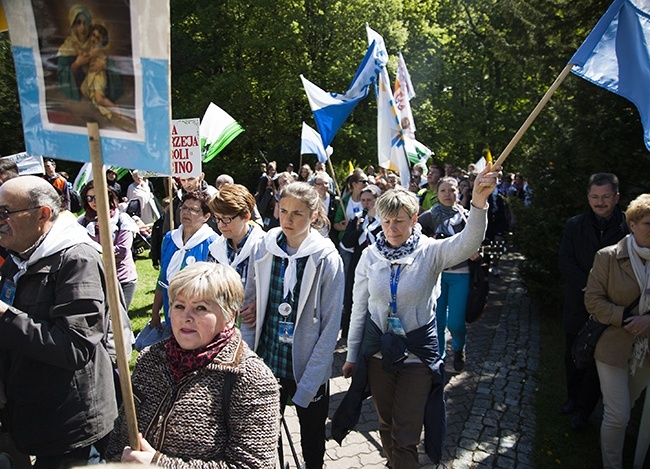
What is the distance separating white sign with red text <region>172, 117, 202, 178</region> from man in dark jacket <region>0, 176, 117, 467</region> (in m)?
3.78

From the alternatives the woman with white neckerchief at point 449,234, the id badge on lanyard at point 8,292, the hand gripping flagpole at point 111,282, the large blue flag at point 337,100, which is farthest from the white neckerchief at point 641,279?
the large blue flag at point 337,100

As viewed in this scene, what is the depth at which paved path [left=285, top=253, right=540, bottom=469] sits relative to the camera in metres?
4.13

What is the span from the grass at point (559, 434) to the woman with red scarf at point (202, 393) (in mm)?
3046

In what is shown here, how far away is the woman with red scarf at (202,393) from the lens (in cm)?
197

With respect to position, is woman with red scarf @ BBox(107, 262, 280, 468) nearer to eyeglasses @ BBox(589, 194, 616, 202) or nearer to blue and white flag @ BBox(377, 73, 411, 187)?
eyeglasses @ BBox(589, 194, 616, 202)

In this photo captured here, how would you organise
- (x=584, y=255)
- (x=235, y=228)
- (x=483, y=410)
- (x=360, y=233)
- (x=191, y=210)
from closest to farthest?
(x=235, y=228) < (x=191, y=210) < (x=584, y=255) < (x=483, y=410) < (x=360, y=233)

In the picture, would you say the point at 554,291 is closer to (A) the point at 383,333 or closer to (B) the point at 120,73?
(A) the point at 383,333

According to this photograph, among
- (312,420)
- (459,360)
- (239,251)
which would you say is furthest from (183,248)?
(459,360)

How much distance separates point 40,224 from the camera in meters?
2.57

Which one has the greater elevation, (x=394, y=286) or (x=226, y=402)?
(x=394, y=286)

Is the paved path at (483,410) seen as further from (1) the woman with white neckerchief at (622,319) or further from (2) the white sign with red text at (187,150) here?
(2) the white sign with red text at (187,150)

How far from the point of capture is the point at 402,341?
3.31 meters

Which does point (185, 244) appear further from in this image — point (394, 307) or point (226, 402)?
point (226, 402)

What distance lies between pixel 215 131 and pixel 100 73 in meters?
6.65
